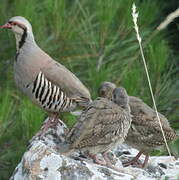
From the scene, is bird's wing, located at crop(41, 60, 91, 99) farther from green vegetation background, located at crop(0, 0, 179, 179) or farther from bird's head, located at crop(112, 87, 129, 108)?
bird's head, located at crop(112, 87, 129, 108)

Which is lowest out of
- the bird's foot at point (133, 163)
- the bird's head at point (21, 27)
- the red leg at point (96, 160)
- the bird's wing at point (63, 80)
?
the red leg at point (96, 160)

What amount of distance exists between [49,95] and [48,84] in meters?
0.11

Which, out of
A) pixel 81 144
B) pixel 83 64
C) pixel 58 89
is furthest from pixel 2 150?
pixel 81 144

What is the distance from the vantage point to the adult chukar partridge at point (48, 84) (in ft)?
17.3

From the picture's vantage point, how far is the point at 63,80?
534 cm

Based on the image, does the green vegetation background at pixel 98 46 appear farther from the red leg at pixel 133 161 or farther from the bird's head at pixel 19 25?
the red leg at pixel 133 161

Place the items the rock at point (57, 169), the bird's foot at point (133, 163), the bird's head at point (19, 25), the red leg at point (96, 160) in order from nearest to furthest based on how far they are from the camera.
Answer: the rock at point (57, 169) < the red leg at point (96, 160) < the bird's foot at point (133, 163) < the bird's head at point (19, 25)

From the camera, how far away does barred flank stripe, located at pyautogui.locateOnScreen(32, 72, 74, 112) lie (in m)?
5.27

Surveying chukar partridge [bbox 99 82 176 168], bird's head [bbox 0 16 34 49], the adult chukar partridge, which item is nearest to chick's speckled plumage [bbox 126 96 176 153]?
chukar partridge [bbox 99 82 176 168]

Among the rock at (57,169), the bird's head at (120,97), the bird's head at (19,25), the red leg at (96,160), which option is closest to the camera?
the rock at (57,169)

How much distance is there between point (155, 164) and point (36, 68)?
1.36 meters

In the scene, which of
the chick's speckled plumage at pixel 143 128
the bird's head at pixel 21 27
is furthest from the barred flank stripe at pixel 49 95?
the chick's speckled plumage at pixel 143 128

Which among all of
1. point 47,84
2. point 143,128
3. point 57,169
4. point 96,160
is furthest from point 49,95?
point 57,169

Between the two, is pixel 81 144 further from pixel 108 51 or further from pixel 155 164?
pixel 108 51
